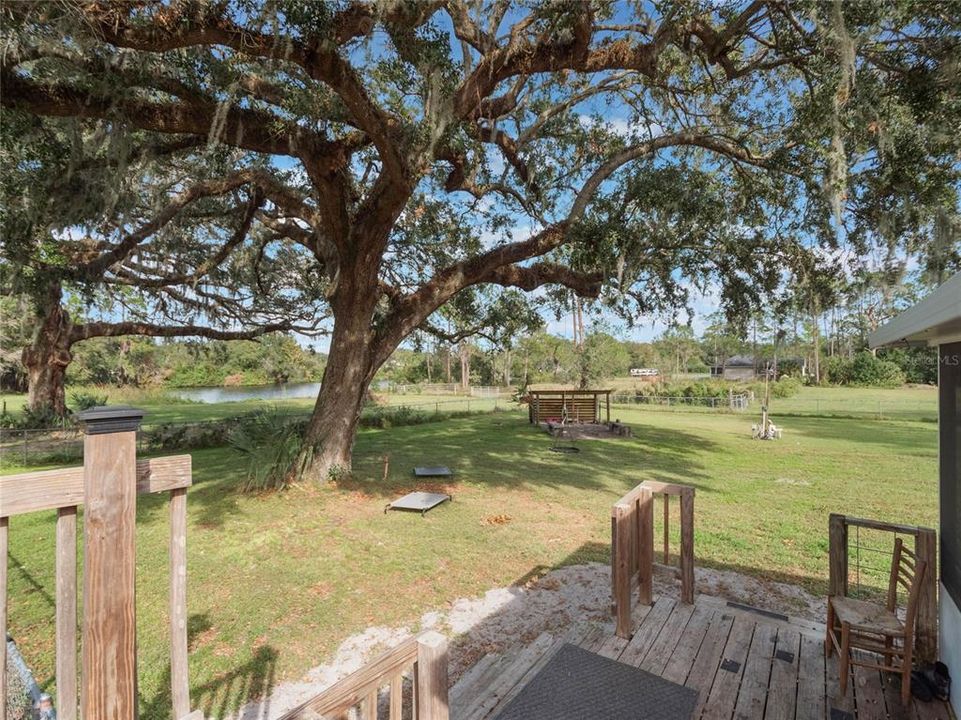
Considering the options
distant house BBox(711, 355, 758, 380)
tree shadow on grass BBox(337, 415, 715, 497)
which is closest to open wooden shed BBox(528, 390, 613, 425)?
tree shadow on grass BBox(337, 415, 715, 497)

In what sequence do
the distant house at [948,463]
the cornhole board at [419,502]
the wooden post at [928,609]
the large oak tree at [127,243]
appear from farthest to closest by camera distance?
the cornhole board at [419,502] < the large oak tree at [127,243] < the wooden post at [928,609] < the distant house at [948,463]

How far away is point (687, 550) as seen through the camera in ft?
11.5

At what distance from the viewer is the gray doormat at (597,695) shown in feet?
7.78

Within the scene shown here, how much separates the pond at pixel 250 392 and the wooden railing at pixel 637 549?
28.9m

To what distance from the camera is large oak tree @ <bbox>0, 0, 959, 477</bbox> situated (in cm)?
406

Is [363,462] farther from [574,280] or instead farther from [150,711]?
[150,711]

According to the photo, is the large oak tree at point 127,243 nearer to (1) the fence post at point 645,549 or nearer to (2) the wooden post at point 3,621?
(2) the wooden post at point 3,621

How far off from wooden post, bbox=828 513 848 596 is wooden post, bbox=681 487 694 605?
832 millimetres

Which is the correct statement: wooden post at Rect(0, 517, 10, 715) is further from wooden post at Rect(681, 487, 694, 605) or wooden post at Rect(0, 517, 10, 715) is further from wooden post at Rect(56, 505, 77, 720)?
wooden post at Rect(681, 487, 694, 605)

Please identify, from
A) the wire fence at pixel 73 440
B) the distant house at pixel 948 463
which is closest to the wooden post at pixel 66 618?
the distant house at pixel 948 463

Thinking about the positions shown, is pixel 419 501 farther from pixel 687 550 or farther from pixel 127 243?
pixel 127 243

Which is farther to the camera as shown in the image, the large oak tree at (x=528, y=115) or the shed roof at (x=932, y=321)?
the large oak tree at (x=528, y=115)

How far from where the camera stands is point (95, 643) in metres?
1.34

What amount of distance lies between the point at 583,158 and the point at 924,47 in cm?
414
